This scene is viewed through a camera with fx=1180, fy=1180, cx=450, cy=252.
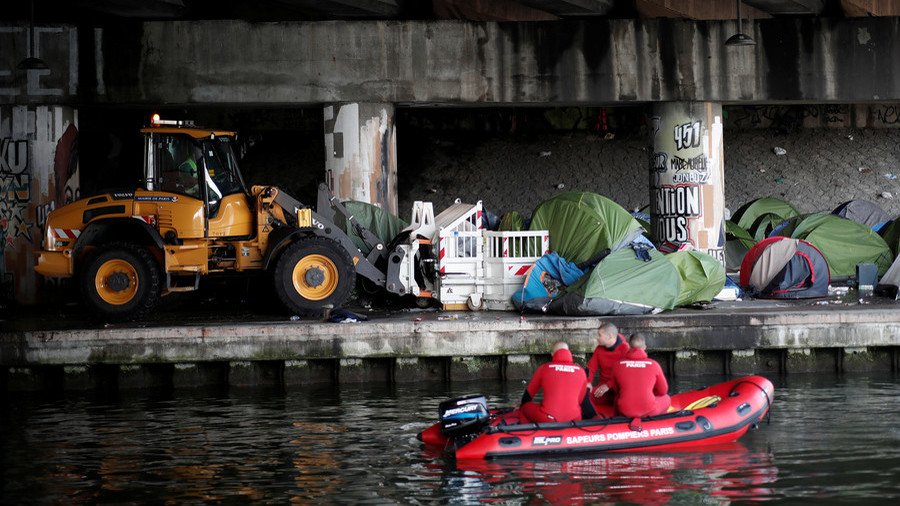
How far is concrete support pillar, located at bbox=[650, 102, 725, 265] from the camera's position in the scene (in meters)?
22.2

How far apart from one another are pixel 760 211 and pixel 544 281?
1133 cm

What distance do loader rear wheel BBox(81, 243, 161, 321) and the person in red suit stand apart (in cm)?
745

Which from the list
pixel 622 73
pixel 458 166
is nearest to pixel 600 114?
pixel 458 166

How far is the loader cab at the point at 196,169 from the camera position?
17.0m

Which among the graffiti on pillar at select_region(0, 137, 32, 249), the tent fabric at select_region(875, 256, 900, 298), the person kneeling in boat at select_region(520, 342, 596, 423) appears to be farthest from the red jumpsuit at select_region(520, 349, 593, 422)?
the graffiti on pillar at select_region(0, 137, 32, 249)

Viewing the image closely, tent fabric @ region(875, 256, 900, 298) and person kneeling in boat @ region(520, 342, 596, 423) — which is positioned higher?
tent fabric @ region(875, 256, 900, 298)

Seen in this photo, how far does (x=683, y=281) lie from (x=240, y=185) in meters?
6.87

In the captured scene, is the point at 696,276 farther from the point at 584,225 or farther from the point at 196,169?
the point at 196,169

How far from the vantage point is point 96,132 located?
1272 inches

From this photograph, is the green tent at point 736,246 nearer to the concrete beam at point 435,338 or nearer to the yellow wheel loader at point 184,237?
the concrete beam at point 435,338

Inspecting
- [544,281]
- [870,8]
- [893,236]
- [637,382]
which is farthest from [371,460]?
[870,8]

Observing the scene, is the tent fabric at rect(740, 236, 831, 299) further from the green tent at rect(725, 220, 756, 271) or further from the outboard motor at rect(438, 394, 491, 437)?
the outboard motor at rect(438, 394, 491, 437)

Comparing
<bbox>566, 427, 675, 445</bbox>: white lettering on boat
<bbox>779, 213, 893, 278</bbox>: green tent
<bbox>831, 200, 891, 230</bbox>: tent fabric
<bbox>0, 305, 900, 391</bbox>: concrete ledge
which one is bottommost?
<bbox>566, 427, 675, 445</bbox>: white lettering on boat

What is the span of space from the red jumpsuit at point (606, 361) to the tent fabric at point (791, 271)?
759 cm
